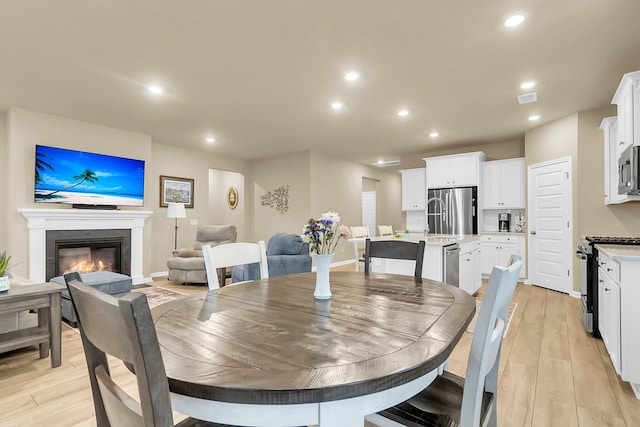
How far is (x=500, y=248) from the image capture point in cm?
577

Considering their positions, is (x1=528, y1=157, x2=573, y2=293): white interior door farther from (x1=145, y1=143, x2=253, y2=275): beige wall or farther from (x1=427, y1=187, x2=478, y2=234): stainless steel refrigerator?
(x1=145, y1=143, x2=253, y2=275): beige wall

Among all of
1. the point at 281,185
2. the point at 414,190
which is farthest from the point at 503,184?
the point at 281,185

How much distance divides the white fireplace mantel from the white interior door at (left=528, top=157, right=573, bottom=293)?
21.6 feet

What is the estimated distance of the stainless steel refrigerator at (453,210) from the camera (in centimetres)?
598

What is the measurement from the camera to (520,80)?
3568mm

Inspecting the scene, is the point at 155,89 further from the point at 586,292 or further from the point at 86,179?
the point at 586,292

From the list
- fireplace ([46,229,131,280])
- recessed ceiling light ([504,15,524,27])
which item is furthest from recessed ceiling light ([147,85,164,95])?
recessed ceiling light ([504,15,524,27])

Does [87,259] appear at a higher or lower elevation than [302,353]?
lower

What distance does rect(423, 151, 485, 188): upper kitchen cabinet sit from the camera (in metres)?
6.04

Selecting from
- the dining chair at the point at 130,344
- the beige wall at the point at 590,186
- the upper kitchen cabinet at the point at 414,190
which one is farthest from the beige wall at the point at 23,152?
the beige wall at the point at 590,186

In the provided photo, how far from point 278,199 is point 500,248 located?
4.69 meters

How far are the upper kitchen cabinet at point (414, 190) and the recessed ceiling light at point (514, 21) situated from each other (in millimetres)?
4489

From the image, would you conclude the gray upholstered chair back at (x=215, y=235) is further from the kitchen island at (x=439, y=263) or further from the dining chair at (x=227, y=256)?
the dining chair at (x=227, y=256)

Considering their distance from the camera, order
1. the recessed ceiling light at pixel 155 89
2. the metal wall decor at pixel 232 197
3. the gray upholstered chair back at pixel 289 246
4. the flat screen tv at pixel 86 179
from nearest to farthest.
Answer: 1. the recessed ceiling light at pixel 155 89
2. the gray upholstered chair back at pixel 289 246
3. the flat screen tv at pixel 86 179
4. the metal wall decor at pixel 232 197
